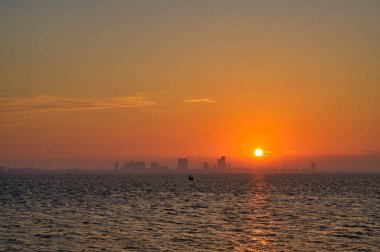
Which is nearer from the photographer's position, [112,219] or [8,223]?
[8,223]

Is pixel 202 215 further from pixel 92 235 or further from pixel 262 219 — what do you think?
pixel 92 235

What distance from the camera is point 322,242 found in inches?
1790

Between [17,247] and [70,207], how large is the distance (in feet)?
125

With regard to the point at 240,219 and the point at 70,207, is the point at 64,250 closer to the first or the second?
the point at 240,219

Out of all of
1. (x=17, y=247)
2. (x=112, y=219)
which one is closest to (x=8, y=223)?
(x=112, y=219)

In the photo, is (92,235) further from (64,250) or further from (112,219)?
(112,219)

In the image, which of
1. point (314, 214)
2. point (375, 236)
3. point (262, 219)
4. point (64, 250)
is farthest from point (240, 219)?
point (64, 250)

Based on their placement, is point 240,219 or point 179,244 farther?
point 240,219

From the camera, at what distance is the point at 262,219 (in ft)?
210

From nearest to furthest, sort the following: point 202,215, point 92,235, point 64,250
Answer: point 64,250 → point 92,235 → point 202,215

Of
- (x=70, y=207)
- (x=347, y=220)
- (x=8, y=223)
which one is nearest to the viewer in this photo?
(x=8, y=223)

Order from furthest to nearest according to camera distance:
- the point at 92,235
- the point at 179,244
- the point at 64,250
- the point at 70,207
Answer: the point at 70,207, the point at 92,235, the point at 179,244, the point at 64,250

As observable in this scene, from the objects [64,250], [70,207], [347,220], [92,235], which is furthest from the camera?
[70,207]

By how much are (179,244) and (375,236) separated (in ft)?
68.7
